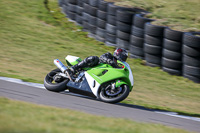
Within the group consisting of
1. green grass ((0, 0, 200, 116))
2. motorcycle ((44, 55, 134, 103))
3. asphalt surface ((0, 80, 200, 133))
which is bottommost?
green grass ((0, 0, 200, 116))

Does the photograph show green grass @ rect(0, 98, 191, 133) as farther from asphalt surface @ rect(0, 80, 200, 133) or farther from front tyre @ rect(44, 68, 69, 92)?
front tyre @ rect(44, 68, 69, 92)

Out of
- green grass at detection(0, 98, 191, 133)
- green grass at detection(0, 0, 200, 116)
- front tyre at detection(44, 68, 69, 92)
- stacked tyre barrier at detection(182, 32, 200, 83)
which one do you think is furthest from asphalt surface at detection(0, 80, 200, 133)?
stacked tyre barrier at detection(182, 32, 200, 83)

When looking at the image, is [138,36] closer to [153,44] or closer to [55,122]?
[153,44]

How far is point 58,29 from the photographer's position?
630 inches

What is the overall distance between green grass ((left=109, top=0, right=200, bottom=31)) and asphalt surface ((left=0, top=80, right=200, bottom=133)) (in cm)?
557

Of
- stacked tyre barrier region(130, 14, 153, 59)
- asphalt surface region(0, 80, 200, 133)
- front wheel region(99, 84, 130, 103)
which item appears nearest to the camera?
asphalt surface region(0, 80, 200, 133)

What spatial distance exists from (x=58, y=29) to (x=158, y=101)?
855cm

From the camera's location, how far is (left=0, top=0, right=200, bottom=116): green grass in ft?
30.3

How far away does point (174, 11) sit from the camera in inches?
597

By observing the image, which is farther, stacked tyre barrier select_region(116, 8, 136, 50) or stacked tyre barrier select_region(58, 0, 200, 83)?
stacked tyre barrier select_region(116, 8, 136, 50)

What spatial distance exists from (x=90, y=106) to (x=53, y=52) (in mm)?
6424

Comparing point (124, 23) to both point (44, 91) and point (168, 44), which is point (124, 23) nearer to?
point (168, 44)

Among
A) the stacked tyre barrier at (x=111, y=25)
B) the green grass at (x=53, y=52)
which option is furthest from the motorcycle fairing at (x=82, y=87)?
the stacked tyre barrier at (x=111, y=25)

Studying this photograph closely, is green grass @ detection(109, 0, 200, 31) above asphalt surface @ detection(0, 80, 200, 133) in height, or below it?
above
